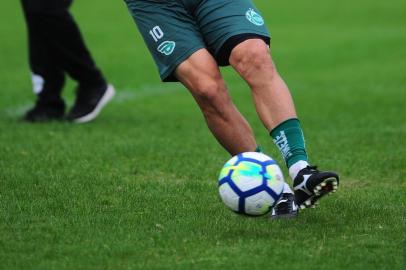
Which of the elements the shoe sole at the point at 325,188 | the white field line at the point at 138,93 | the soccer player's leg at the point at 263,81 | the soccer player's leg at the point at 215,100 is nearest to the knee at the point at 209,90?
the soccer player's leg at the point at 215,100

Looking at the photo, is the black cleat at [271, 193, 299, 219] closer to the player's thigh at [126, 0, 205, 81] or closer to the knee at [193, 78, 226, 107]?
the knee at [193, 78, 226, 107]

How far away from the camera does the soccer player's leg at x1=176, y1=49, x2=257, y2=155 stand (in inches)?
233

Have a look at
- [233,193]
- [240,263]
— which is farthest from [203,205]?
[240,263]

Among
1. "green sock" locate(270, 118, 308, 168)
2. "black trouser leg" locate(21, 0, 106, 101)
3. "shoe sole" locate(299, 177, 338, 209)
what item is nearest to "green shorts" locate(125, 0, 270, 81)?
"green sock" locate(270, 118, 308, 168)

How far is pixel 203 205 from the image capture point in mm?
6211

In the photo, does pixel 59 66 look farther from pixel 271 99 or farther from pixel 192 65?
pixel 271 99

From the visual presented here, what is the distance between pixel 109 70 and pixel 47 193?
10.5m

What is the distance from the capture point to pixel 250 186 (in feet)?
17.6

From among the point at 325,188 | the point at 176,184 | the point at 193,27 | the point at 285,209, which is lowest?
the point at 176,184

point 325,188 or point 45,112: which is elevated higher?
point 325,188

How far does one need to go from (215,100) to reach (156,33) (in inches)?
23.9

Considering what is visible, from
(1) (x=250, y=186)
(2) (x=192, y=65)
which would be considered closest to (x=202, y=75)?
(2) (x=192, y=65)

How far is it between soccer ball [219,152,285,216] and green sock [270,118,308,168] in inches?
16.4

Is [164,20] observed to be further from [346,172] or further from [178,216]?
[346,172]
